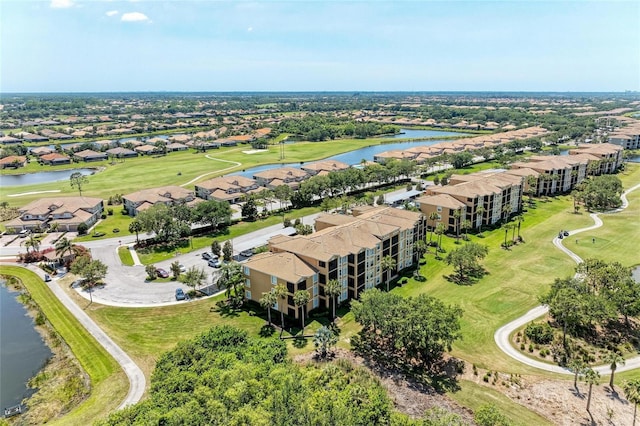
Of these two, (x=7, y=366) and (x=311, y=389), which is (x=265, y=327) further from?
(x=7, y=366)

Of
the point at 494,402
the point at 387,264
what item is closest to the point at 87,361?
the point at 387,264

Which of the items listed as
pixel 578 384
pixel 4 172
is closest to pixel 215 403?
pixel 578 384

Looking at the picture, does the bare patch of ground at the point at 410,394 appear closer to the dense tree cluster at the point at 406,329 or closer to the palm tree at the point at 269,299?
the dense tree cluster at the point at 406,329

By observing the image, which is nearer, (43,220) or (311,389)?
(311,389)

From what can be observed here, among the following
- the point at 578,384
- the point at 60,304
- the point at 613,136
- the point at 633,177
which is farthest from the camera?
the point at 613,136

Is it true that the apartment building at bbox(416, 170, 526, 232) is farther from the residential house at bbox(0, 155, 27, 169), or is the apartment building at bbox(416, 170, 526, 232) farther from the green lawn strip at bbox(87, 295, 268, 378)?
the residential house at bbox(0, 155, 27, 169)

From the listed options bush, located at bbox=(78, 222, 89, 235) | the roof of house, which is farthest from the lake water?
the roof of house

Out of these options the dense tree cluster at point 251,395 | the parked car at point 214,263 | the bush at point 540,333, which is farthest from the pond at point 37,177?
the bush at point 540,333
